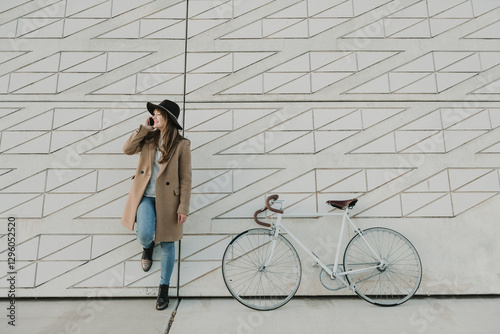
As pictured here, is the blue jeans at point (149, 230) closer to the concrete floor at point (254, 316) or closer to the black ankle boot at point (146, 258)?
the black ankle boot at point (146, 258)

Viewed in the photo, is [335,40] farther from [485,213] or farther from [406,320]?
[406,320]

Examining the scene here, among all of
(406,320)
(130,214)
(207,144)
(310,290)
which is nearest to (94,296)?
(130,214)

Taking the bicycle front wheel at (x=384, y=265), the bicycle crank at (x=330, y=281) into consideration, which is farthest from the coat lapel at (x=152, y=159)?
the bicycle front wheel at (x=384, y=265)

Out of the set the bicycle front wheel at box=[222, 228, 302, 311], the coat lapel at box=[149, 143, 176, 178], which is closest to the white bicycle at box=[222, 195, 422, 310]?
the bicycle front wheel at box=[222, 228, 302, 311]

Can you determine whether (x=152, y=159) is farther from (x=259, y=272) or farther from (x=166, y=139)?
(x=259, y=272)

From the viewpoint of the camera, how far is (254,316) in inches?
106

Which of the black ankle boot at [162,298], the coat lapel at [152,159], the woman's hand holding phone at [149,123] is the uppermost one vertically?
the woman's hand holding phone at [149,123]

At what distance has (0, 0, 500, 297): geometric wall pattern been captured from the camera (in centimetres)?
318

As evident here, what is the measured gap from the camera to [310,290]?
3.12 meters

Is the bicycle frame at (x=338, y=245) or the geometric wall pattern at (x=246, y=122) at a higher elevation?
the geometric wall pattern at (x=246, y=122)

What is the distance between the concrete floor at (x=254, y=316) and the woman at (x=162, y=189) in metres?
0.31

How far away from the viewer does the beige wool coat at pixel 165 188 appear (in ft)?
8.92

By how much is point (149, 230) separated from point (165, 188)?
40cm

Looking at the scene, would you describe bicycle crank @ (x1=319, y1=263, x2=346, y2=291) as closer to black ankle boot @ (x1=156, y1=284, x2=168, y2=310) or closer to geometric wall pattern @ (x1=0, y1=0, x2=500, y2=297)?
geometric wall pattern @ (x1=0, y1=0, x2=500, y2=297)
